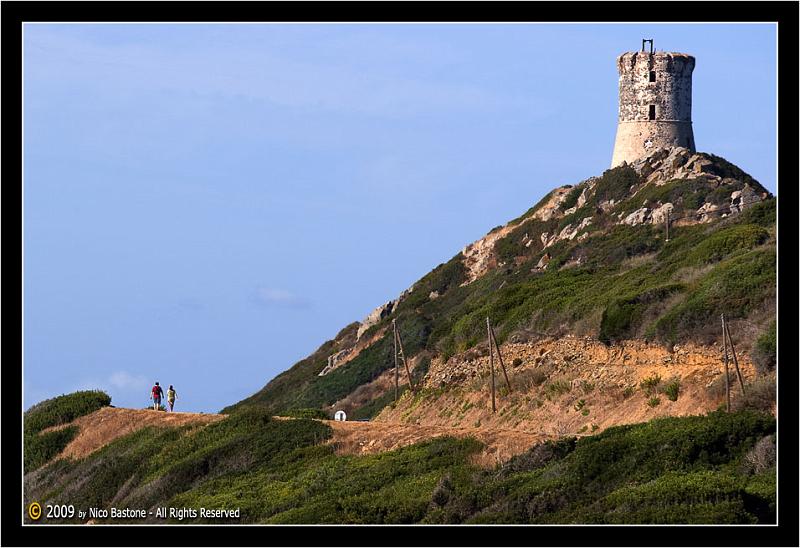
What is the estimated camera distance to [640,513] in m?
26.7

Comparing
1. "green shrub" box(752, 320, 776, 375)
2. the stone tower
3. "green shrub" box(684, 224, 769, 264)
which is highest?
the stone tower

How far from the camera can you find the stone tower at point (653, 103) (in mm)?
80188

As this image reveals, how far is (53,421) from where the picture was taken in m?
49.9

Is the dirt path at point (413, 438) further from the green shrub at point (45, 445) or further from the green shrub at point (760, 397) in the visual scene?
the green shrub at point (45, 445)

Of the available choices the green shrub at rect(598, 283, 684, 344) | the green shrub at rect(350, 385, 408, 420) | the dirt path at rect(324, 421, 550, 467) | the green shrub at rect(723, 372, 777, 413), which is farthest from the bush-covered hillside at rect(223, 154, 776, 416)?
the dirt path at rect(324, 421, 550, 467)

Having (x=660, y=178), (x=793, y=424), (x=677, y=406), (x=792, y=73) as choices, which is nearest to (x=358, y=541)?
(x=793, y=424)

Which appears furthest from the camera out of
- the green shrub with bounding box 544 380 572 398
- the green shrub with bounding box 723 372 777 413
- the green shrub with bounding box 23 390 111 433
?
the green shrub with bounding box 23 390 111 433

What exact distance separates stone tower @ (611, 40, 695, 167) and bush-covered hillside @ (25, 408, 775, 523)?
1701 inches

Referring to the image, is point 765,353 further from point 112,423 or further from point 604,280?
point 112,423

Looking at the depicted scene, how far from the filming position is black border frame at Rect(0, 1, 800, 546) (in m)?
20.4

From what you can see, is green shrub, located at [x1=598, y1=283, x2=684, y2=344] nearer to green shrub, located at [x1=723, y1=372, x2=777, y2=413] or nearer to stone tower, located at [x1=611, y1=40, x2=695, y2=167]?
green shrub, located at [x1=723, y1=372, x2=777, y2=413]

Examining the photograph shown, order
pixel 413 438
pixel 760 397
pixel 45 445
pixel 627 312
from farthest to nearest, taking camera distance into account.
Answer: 1. pixel 45 445
2. pixel 627 312
3. pixel 413 438
4. pixel 760 397

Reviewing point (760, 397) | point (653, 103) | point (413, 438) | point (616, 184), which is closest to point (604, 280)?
point (413, 438)
